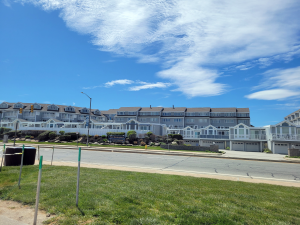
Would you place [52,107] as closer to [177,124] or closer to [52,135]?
[52,135]

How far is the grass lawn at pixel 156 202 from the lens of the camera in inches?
193

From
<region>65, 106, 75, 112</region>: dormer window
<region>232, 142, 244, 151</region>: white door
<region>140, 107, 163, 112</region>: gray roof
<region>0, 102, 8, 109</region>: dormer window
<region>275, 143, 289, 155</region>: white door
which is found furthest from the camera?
<region>65, 106, 75, 112</region>: dormer window

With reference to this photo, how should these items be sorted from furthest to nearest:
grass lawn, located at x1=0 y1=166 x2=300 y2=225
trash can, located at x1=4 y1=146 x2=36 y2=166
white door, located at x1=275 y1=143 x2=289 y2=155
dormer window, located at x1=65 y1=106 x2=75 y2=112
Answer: dormer window, located at x1=65 y1=106 x2=75 y2=112, white door, located at x1=275 y1=143 x2=289 y2=155, trash can, located at x1=4 y1=146 x2=36 y2=166, grass lawn, located at x1=0 y1=166 x2=300 y2=225

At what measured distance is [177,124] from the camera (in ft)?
222

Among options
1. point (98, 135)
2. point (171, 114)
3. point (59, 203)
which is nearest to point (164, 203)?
point (59, 203)

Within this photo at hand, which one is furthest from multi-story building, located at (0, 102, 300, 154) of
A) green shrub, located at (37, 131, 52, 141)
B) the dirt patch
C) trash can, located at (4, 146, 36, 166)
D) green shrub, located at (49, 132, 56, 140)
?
the dirt patch

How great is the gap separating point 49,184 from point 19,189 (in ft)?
3.11

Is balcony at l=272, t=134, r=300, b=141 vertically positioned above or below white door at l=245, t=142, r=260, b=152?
above

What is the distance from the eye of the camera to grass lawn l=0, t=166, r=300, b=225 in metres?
4.89

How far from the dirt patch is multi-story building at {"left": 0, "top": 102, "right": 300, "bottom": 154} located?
123 ft

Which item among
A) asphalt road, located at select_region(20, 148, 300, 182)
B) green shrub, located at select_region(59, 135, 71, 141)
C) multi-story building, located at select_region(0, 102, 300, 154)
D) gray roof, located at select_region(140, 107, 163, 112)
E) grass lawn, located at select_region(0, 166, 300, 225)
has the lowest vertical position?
asphalt road, located at select_region(20, 148, 300, 182)

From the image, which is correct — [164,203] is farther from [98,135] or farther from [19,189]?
[98,135]

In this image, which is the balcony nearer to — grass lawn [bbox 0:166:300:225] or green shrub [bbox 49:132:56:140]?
grass lawn [bbox 0:166:300:225]

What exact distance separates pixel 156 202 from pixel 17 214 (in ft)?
11.9
